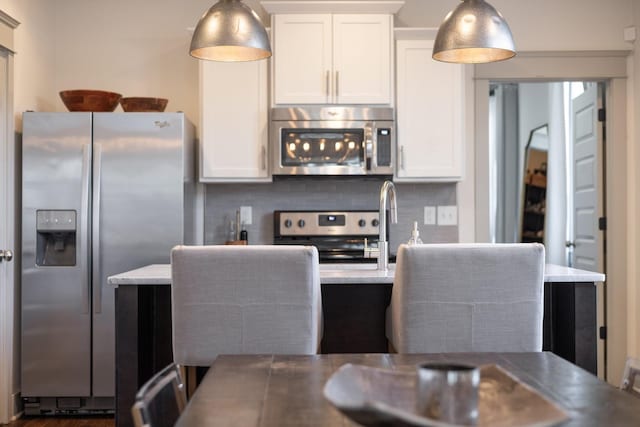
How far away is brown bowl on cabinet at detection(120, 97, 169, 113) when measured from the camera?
4250 millimetres

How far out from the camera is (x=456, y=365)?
1.20m

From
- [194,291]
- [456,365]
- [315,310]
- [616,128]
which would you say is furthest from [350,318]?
[616,128]

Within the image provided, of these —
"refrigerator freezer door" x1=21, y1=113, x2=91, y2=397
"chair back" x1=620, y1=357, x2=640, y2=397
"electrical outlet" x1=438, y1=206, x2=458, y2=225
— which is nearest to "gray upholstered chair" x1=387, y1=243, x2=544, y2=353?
"chair back" x1=620, y1=357, x2=640, y2=397

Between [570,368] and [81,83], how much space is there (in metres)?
3.86

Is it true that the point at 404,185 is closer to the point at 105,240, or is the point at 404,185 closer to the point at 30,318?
the point at 105,240

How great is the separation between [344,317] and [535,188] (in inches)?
174

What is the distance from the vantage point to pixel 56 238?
13.2ft

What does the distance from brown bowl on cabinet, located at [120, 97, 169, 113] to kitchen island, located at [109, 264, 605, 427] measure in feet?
5.11

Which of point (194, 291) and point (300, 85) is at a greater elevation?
point (300, 85)

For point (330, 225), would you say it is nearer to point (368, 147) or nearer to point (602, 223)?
point (368, 147)

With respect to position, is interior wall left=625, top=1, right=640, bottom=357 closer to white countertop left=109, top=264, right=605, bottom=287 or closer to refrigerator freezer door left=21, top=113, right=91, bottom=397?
white countertop left=109, top=264, right=605, bottom=287

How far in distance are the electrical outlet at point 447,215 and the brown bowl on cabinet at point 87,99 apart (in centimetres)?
218

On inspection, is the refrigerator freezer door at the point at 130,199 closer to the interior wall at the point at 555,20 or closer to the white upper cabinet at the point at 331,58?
the white upper cabinet at the point at 331,58

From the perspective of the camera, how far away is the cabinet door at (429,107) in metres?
4.38
